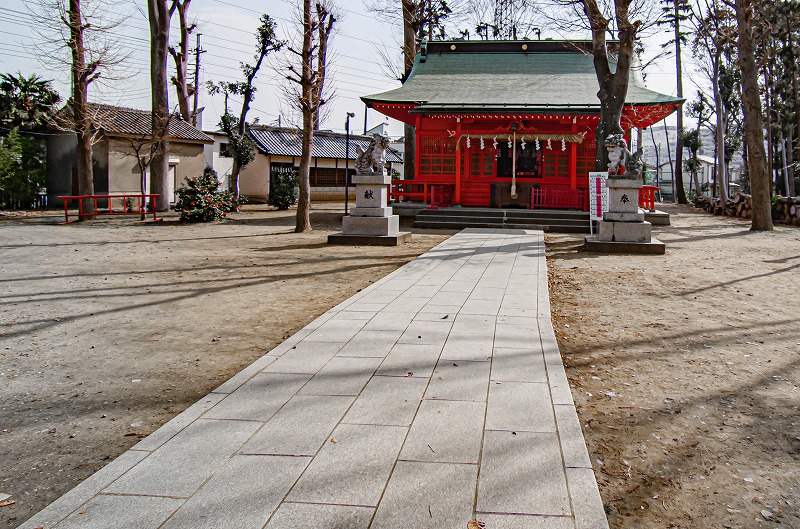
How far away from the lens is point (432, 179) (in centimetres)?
2259

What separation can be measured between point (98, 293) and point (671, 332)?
22.2 feet

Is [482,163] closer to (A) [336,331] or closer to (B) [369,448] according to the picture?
(A) [336,331]

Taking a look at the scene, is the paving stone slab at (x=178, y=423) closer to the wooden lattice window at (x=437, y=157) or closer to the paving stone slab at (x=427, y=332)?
the paving stone slab at (x=427, y=332)

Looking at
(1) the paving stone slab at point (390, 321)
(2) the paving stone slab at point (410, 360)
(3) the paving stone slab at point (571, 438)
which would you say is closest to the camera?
(3) the paving stone slab at point (571, 438)

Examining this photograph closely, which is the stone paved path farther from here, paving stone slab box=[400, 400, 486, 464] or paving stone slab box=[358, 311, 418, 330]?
paving stone slab box=[358, 311, 418, 330]

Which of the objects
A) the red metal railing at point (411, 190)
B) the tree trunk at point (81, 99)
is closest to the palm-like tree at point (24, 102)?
the tree trunk at point (81, 99)

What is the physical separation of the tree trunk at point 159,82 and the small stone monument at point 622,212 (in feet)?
51.9

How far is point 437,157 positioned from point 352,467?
800 inches

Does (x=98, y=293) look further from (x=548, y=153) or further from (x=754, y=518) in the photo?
(x=548, y=153)

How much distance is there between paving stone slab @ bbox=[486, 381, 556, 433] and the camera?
3562 mm

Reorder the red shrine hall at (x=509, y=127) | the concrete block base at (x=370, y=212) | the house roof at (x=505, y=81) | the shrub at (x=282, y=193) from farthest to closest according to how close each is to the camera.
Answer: the shrub at (x=282, y=193), the house roof at (x=505, y=81), the red shrine hall at (x=509, y=127), the concrete block base at (x=370, y=212)

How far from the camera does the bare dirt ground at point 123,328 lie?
355cm

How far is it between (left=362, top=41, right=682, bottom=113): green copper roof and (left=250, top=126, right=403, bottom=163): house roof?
1196cm

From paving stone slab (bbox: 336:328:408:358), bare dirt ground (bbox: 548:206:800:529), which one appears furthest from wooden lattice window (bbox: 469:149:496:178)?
paving stone slab (bbox: 336:328:408:358)
